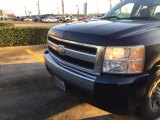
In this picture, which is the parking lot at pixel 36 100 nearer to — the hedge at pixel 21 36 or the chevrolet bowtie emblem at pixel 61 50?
the chevrolet bowtie emblem at pixel 61 50

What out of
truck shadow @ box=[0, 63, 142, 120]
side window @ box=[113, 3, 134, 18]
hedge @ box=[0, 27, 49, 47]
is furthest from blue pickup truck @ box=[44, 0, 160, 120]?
hedge @ box=[0, 27, 49, 47]

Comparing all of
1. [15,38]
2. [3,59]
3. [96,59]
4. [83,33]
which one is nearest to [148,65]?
[96,59]

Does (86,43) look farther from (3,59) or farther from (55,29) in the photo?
(3,59)

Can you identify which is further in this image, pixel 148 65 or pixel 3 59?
pixel 3 59

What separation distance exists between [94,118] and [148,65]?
1.40 meters

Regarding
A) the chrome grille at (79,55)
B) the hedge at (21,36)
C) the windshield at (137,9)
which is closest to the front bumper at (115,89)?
the chrome grille at (79,55)

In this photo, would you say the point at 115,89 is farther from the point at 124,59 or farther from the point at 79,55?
the point at 79,55

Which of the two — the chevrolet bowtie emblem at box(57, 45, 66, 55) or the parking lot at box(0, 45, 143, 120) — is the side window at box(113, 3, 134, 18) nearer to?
the chevrolet bowtie emblem at box(57, 45, 66, 55)

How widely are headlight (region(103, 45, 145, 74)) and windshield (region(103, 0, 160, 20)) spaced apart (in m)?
1.25

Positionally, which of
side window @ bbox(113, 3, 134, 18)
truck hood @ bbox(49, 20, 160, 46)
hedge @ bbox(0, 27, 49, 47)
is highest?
side window @ bbox(113, 3, 134, 18)

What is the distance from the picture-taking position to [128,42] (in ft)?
10.5

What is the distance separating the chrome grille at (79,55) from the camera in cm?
330

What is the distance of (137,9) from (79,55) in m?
1.87

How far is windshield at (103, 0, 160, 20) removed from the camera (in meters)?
4.43
